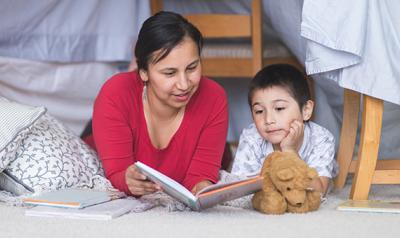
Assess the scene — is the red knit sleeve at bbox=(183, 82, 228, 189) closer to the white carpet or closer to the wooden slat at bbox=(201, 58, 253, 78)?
the white carpet

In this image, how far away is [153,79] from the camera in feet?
6.26

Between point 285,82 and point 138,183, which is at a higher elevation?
point 285,82

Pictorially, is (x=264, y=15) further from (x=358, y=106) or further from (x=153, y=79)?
(x=153, y=79)

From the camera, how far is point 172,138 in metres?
2.03

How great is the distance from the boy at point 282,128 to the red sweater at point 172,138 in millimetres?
108

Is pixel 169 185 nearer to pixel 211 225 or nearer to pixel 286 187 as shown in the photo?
pixel 211 225

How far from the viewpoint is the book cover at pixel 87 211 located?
1.69 metres

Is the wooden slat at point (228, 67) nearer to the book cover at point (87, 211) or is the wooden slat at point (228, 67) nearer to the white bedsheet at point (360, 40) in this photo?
the white bedsheet at point (360, 40)

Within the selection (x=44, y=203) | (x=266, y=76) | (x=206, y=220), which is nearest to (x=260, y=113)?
(x=266, y=76)

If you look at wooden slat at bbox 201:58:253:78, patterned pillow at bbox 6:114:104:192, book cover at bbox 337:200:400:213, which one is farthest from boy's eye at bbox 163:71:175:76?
wooden slat at bbox 201:58:253:78

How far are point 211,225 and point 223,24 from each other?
1103mm

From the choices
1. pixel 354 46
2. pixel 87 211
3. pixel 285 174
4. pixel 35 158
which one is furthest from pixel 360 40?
pixel 35 158

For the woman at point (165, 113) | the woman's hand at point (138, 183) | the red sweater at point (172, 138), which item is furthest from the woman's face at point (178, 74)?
the woman's hand at point (138, 183)

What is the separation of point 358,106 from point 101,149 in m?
0.78
